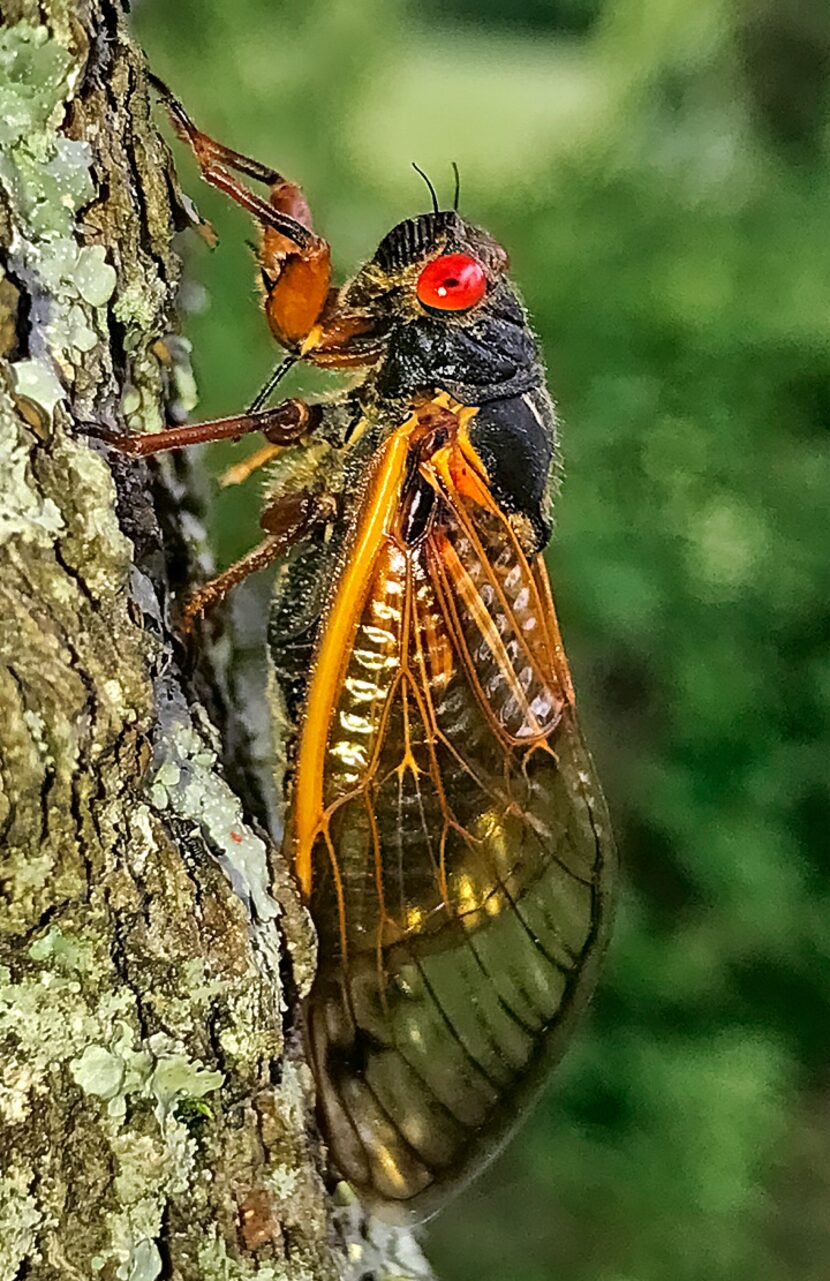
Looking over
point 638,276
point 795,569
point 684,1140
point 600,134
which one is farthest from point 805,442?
point 684,1140

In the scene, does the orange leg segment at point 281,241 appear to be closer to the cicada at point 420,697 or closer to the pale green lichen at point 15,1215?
the cicada at point 420,697

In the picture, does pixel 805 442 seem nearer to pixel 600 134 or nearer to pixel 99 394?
pixel 600 134

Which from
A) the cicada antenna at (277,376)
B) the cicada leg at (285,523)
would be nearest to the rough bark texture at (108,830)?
the cicada leg at (285,523)

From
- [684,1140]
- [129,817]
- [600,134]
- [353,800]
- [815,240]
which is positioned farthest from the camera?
[600,134]

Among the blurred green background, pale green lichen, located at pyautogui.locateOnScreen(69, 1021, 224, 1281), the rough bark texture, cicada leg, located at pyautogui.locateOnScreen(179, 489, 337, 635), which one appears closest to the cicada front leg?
cicada leg, located at pyautogui.locateOnScreen(179, 489, 337, 635)

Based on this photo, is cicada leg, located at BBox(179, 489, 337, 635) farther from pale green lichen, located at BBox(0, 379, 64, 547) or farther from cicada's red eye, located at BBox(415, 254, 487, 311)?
pale green lichen, located at BBox(0, 379, 64, 547)

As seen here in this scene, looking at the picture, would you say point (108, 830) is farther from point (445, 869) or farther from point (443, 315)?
point (443, 315)

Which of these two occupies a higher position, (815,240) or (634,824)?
(815,240)
